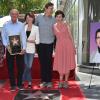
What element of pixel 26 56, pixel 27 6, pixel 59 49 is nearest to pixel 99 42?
pixel 59 49

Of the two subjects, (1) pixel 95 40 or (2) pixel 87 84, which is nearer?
(1) pixel 95 40


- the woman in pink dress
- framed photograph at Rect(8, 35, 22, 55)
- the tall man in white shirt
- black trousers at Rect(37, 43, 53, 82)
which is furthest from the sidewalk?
framed photograph at Rect(8, 35, 22, 55)

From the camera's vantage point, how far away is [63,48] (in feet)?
35.2

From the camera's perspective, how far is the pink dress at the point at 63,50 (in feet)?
34.7

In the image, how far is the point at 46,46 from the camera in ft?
35.7

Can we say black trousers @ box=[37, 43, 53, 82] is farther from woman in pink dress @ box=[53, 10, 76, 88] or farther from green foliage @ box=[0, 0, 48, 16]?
green foliage @ box=[0, 0, 48, 16]

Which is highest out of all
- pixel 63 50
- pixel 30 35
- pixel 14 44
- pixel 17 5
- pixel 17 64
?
pixel 17 5

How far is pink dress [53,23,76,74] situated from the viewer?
10586 mm

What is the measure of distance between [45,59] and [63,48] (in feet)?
2.12

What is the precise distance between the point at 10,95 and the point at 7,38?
4.95 feet

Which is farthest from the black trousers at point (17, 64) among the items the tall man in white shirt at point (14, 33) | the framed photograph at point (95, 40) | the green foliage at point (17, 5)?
the green foliage at point (17, 5)

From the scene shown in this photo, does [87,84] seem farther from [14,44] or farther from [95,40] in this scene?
[14,44]

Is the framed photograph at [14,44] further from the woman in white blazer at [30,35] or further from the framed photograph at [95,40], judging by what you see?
the framed photograph at [95,40]

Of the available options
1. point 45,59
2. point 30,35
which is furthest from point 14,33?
point 45,59
